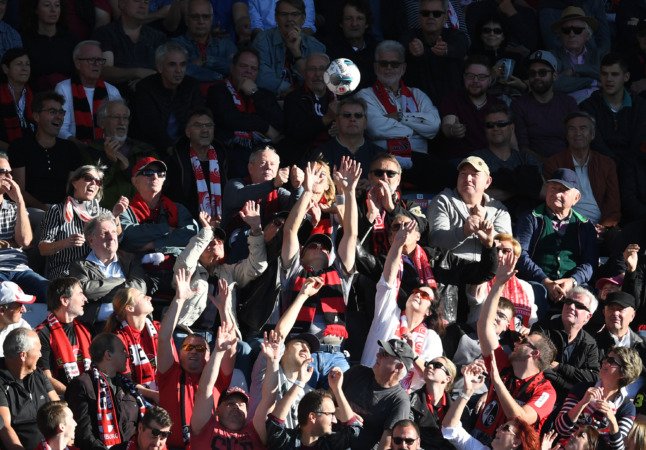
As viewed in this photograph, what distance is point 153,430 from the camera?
11227 mm

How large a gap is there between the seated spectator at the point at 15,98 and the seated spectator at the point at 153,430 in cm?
410

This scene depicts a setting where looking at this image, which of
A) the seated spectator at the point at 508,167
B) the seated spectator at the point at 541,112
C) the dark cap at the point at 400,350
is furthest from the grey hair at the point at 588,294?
the seated spectator at the point at 541,112

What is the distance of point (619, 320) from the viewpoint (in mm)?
13164

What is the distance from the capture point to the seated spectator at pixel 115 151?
14.2 metres

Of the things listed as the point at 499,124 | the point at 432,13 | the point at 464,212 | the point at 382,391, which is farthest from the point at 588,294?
the point at 432,13

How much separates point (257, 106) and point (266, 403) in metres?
4.18

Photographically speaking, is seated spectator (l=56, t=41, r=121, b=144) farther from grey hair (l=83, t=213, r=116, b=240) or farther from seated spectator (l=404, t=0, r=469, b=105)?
seated spectator (l=404, t=0, r=469, b=105)

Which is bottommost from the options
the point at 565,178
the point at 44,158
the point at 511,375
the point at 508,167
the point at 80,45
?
the point at 508,167

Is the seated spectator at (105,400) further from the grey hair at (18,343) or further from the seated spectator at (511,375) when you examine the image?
the seated spectator at (511,375)

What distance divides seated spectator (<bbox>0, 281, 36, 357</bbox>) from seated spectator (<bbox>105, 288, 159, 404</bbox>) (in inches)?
24.7

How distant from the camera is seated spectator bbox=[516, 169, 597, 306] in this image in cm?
1427

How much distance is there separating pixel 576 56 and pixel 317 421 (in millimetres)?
6827

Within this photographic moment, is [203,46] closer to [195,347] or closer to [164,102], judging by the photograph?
[164,102]

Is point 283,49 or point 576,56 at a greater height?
point 283,49
